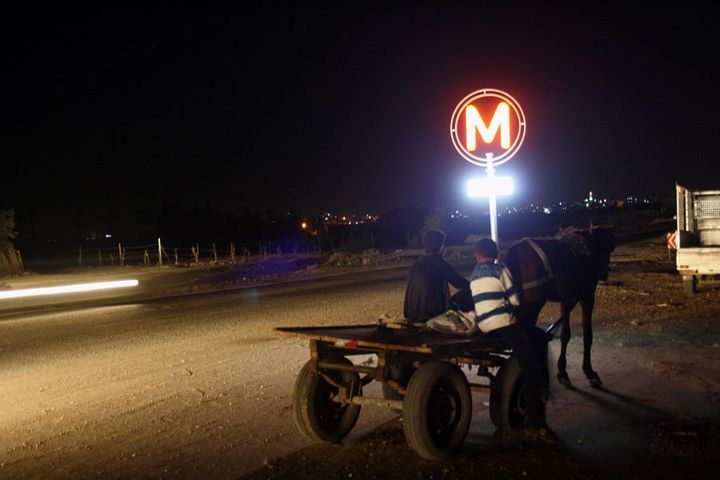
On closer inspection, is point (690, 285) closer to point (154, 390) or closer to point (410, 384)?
point (410, 384)

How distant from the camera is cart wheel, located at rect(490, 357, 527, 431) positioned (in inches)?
245

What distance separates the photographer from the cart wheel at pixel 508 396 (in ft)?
20.4

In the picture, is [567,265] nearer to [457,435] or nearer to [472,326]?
[472,326]

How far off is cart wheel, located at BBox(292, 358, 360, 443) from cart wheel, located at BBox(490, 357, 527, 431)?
4.31 feet

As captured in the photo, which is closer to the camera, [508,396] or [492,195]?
[508,396]

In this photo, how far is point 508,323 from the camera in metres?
6.12

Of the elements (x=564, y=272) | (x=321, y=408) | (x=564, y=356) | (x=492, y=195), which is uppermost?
(x=492, y=195)

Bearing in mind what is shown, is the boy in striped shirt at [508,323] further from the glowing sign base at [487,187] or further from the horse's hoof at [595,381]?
the glowing sign base at [487,187]

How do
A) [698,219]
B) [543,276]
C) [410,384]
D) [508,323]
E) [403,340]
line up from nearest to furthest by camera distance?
1. [410,384]
2. [403,340]
3. [508,323]
4. [543,276]
5. [698,219]

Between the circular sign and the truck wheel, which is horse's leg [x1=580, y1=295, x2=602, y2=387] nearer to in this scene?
the circular sign

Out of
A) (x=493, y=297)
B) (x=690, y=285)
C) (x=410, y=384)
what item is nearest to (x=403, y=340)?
(x=410, y=384)

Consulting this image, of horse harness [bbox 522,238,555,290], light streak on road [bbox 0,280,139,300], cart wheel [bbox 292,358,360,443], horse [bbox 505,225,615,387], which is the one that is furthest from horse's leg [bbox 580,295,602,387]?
light streak on road [bbox 0,280,139,300]

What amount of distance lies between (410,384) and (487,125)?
5355mm

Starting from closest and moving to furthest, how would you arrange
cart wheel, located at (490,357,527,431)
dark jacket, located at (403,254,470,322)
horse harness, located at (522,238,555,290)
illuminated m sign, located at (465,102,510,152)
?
cart wheel, located at (490,357,527,431) → dark jacket, located at (403,254,470,322) → horse harness, located at (522,238,555,290) → illuminated m sign, located at (465,102,510,152)
